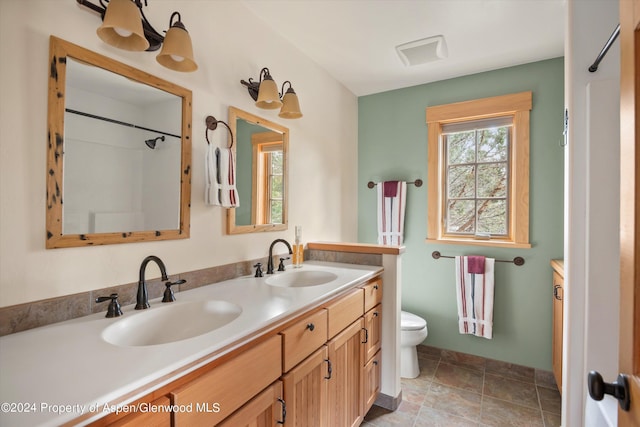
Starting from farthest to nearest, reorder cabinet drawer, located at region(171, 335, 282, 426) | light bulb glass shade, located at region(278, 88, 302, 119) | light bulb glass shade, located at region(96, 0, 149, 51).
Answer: light bulb glass shade, located at region(278, 88, 302, 119), light bulb glass shade, located at region(96, 0, 149, 51), cabinet drawer, located at region(171, 335, 282, 426)

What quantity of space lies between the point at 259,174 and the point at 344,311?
3.16ft

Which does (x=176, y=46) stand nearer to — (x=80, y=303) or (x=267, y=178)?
(x=267, y=178)

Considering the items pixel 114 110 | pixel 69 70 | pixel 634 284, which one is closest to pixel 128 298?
pixel 114 110

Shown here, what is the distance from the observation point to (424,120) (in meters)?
2.78

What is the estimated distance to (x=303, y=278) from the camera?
1.91 m

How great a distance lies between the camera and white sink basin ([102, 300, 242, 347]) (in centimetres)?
105

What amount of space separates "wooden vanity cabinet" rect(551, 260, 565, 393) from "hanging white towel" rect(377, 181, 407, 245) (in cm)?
115

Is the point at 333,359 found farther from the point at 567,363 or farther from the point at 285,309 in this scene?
the point at 567,363

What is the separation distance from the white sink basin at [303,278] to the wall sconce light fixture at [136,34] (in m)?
1.15

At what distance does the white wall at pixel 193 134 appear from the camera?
94 cm

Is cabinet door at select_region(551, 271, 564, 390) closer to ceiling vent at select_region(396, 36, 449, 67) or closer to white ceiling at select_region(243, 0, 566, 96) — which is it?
white ceiling at select_region(243, 0, 566, 96)

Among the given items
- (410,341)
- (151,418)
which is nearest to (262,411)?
(151,418)

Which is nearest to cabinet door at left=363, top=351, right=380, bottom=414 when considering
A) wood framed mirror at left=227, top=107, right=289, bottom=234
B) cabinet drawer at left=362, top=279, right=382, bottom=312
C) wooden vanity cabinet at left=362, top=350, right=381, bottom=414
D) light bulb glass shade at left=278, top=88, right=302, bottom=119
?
wooden vanity cabinet at left=362, top=350, right=381, bottom=414

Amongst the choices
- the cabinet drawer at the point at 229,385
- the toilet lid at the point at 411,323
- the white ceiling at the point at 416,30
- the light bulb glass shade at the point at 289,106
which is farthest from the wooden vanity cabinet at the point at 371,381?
the white ceiling at the point at 416,30
